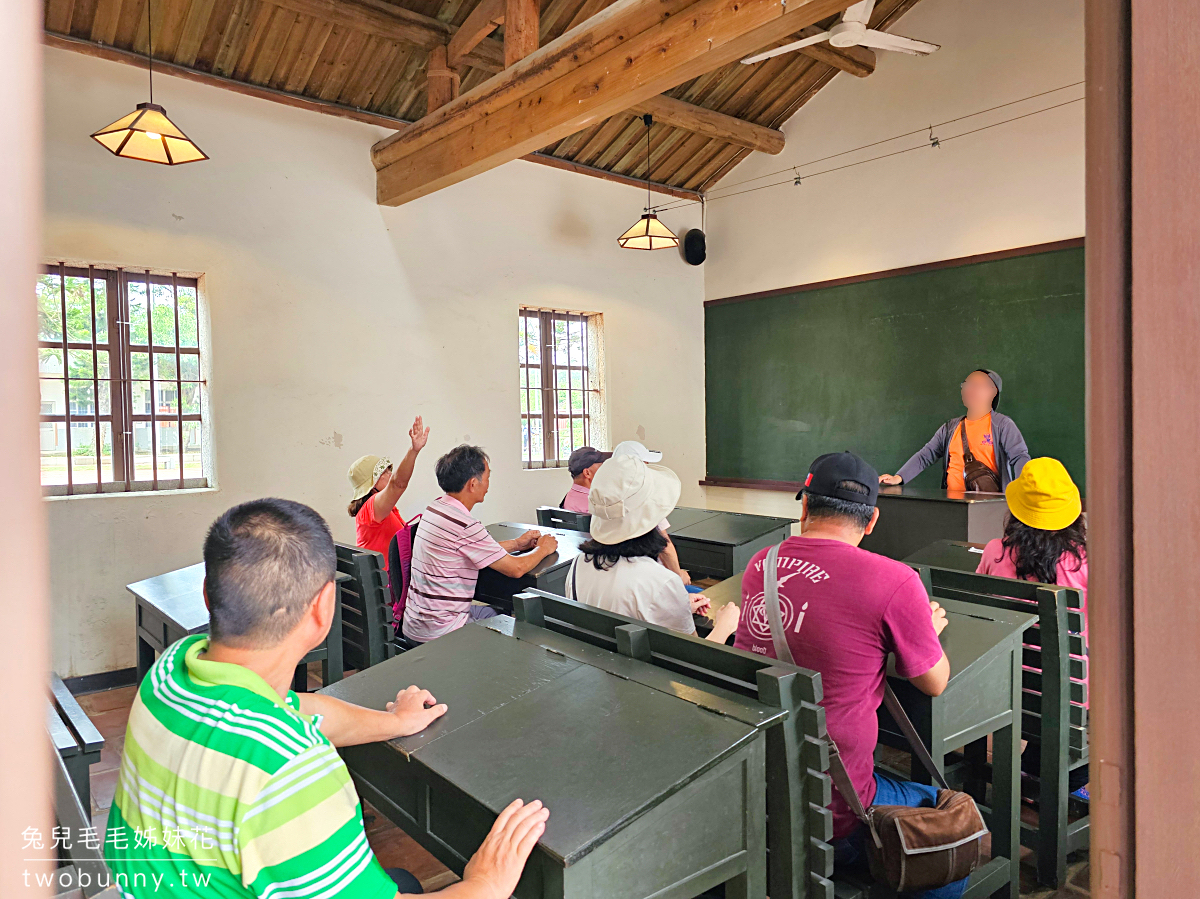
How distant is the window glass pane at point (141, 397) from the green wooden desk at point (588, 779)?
12.5 ft

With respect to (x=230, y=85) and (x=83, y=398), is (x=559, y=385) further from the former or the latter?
(x=83, y=398)

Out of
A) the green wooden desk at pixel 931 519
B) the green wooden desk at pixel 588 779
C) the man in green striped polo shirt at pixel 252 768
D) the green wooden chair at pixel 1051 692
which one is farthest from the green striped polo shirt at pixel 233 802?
the green wooden desk at pixel 931 519

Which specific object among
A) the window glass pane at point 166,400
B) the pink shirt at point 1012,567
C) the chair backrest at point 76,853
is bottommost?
A: the chair backrest at point 76,853

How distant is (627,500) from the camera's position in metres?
2.24

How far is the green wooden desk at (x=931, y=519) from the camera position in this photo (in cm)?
407

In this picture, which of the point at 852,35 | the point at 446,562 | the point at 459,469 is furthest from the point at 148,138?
the point at 852,35

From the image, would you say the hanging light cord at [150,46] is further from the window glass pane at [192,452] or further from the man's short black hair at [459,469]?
the man's short black hair at [459,469]

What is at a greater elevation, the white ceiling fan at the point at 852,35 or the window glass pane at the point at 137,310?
the white ceiling fan at the point at 852,35

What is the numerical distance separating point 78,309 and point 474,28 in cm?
284

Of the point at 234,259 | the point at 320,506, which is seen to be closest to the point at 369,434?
the point at 320,506

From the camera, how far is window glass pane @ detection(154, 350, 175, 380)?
456cm

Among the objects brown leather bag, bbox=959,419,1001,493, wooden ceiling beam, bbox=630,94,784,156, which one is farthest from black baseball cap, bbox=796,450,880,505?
wooden ceiling beam, bbox=630,94,784,156

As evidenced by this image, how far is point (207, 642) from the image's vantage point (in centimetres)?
108

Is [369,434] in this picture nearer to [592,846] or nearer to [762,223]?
[762,223]
